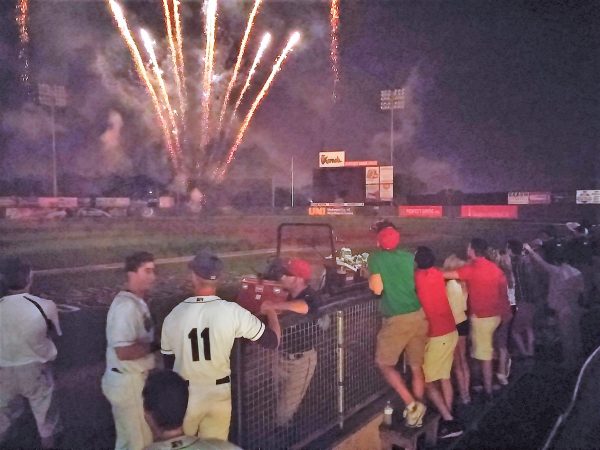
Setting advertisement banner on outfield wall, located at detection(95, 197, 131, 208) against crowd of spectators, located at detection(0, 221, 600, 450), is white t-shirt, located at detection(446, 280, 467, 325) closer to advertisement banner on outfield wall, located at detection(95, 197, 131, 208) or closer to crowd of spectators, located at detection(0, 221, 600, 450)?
crowd of spectators, located at detection(0, 221, 600, 450)

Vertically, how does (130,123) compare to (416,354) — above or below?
above

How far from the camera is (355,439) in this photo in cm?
469

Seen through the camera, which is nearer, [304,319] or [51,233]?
[304,319]

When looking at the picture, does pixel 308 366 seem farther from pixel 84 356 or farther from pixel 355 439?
pixel 84 356

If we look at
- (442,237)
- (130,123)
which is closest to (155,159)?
(130,123)

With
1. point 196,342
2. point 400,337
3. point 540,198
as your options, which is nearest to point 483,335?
point 400,337

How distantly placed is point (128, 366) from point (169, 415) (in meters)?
1.39

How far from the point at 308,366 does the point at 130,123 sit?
57480 mm

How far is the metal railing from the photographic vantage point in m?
3.67

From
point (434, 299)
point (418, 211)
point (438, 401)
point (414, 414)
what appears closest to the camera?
point (414, 414)

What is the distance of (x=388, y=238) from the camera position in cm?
489

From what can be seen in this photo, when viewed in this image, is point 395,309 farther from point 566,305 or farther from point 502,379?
point 566,305

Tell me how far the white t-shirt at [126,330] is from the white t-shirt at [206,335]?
367 millimetres

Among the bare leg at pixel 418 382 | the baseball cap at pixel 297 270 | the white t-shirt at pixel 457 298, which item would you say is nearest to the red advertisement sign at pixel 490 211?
the white t-shirt at pixel 457 298
